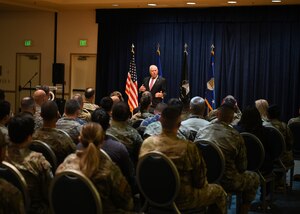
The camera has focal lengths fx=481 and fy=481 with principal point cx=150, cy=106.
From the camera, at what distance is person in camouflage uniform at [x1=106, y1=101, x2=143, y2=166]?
4.40 metres

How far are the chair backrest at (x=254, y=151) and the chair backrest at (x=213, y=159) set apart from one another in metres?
0.71

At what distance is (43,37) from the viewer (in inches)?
514

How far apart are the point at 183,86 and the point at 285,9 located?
2.82 m

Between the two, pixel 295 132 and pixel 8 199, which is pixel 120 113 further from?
pixel 295 132

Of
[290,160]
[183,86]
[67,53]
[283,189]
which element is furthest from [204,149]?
[67,53]

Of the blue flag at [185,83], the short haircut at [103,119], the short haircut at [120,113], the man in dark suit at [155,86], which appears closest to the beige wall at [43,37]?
the blue flag at [185,83]

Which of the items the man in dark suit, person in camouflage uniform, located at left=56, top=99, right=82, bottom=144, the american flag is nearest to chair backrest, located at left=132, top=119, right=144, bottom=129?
person in camouflage uniform, located at left=56, top=99, right=82, bottom=144

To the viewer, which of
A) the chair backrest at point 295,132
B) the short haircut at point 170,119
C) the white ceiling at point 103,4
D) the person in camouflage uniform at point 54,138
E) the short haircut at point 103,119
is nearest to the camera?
the short haircut at point 170,119

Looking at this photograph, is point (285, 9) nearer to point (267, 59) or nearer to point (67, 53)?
point (267, 59)

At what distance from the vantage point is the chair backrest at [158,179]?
10.8 feet

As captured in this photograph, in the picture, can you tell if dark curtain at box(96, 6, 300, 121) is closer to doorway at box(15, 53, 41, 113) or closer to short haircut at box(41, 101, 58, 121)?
doorway at box(15, 53, 41, 113)

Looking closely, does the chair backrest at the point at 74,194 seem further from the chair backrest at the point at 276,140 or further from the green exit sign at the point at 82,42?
the green exit sign at the point at 82,42

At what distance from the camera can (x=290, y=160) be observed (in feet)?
18.4

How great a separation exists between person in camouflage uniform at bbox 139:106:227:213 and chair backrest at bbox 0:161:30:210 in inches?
35.6
